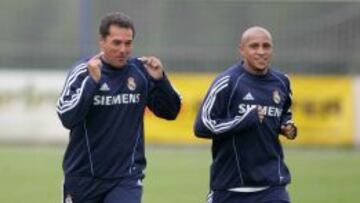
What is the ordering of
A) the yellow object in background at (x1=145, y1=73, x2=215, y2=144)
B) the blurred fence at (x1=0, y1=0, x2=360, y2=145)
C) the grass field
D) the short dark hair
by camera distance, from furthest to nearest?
the blurred fence at (x1=0, y1=0, x2=360, y2=145), the yellow object in background at (x1=145, y1=73, x2=215, y2=144), the grass field, the short dark hair

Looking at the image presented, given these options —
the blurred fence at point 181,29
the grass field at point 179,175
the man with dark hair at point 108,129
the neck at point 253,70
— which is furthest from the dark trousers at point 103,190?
the blurred fence at point 181,29

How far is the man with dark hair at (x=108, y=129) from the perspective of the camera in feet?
27.8

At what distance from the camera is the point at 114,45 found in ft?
27.8

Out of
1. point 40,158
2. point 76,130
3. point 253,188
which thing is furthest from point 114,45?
point 40,158

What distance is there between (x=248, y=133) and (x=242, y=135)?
2.0 inches

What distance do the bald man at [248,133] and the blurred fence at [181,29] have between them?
55.6 ft

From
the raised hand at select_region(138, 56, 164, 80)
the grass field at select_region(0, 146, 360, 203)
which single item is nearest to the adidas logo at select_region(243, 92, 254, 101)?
the raised hand at select_region(138, 56, 164, 80)

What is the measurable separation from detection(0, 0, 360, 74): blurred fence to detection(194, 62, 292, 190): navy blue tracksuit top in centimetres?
1697

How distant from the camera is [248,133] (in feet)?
28.4

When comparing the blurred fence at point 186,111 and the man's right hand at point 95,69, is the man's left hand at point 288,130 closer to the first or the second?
the man's right hand at point 95,69

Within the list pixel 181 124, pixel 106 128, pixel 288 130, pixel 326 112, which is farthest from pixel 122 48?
pixel 326 112

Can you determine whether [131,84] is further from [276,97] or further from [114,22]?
[276,97]

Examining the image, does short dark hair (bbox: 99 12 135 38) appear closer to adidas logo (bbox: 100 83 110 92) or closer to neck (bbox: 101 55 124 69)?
neck (bbox: 101 55 124 69)

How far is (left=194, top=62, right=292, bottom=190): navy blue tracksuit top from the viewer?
8.66 m
